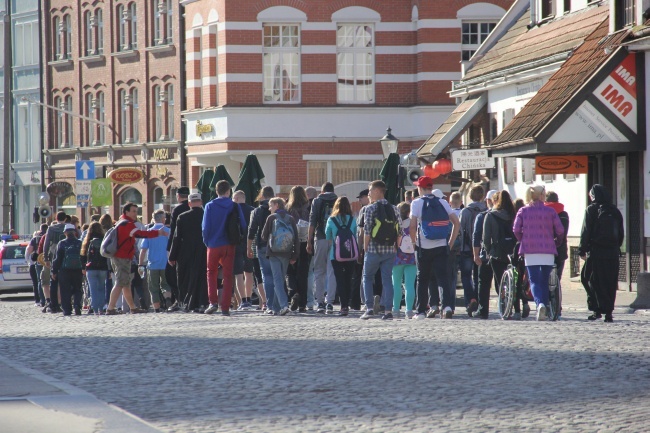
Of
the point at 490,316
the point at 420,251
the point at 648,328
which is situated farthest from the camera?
the point at 490,316

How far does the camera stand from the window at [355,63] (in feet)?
143

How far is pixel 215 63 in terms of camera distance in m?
43.8

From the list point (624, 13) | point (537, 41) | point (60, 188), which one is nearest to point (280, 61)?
point (537, 41)

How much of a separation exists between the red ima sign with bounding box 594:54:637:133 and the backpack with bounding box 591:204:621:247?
6753mm

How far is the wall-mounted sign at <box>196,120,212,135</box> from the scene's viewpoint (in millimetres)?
43938

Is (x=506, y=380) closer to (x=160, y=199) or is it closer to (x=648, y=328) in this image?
(x=648, y=328)

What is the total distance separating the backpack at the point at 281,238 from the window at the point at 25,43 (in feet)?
139

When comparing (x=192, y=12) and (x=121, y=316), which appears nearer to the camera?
(x=121, y=316)

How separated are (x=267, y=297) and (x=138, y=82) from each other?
3340 cm

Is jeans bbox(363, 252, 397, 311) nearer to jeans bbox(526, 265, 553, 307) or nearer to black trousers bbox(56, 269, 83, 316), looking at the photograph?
jeans bbox(526, 265, 553, 307)

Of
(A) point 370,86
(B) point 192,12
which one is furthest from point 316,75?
(B) point 192,12

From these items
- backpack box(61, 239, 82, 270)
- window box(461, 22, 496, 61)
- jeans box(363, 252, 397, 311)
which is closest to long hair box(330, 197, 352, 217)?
jeans box(363, 252, 397, 311)

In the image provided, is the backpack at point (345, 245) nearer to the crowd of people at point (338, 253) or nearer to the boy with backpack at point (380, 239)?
the crowd of people at point (338, 253)

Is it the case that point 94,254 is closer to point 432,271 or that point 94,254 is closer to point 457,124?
point 432,271
